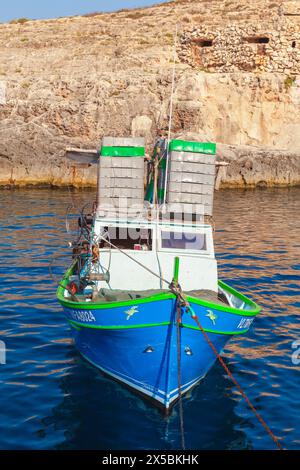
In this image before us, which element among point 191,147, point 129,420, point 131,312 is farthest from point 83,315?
point 191,147

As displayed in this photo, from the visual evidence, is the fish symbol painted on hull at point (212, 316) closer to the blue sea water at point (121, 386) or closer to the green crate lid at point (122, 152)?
the blue sea water at point (121, 386)

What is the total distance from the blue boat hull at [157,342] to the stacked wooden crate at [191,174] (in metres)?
4.84

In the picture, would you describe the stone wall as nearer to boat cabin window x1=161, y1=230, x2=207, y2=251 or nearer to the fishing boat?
the fishing boat

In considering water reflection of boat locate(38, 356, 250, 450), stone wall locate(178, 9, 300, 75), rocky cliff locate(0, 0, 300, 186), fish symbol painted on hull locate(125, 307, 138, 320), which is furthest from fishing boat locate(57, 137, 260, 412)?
stone wall locate(178, 9, 300, 75)

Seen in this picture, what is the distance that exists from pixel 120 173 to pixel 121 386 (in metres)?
6.67

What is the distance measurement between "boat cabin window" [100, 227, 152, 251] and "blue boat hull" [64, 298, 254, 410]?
309 cm

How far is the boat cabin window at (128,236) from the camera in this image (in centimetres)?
1480

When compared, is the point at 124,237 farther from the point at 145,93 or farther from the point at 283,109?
the point at 283,109

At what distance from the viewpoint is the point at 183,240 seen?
14.5 m

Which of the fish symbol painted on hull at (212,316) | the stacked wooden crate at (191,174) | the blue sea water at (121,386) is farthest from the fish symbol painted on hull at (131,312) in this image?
the stacked wooden crate at (191,174)

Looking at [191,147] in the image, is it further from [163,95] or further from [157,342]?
[163,95]

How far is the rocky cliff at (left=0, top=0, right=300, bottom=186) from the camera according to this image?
4719cm
